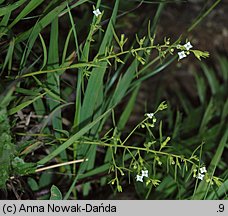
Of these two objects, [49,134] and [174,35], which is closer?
[49,134]

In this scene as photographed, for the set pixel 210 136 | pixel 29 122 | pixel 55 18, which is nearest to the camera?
pixel 55 18

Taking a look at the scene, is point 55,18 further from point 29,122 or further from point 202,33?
point 202,33

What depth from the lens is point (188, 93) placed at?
1.86 meters

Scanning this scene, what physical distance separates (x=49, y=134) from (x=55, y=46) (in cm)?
19

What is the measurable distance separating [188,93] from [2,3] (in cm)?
92

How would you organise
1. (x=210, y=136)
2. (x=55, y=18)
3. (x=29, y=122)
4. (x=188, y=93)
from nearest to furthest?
(x=55, y=18), (x=29, y=122), (x=210, y=136), (x=188, y=93)

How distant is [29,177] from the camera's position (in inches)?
45.9

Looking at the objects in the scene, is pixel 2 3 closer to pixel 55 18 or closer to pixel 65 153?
pixel 55 18

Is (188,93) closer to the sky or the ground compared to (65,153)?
closer to the sky

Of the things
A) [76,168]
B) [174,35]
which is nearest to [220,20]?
[174,35]
